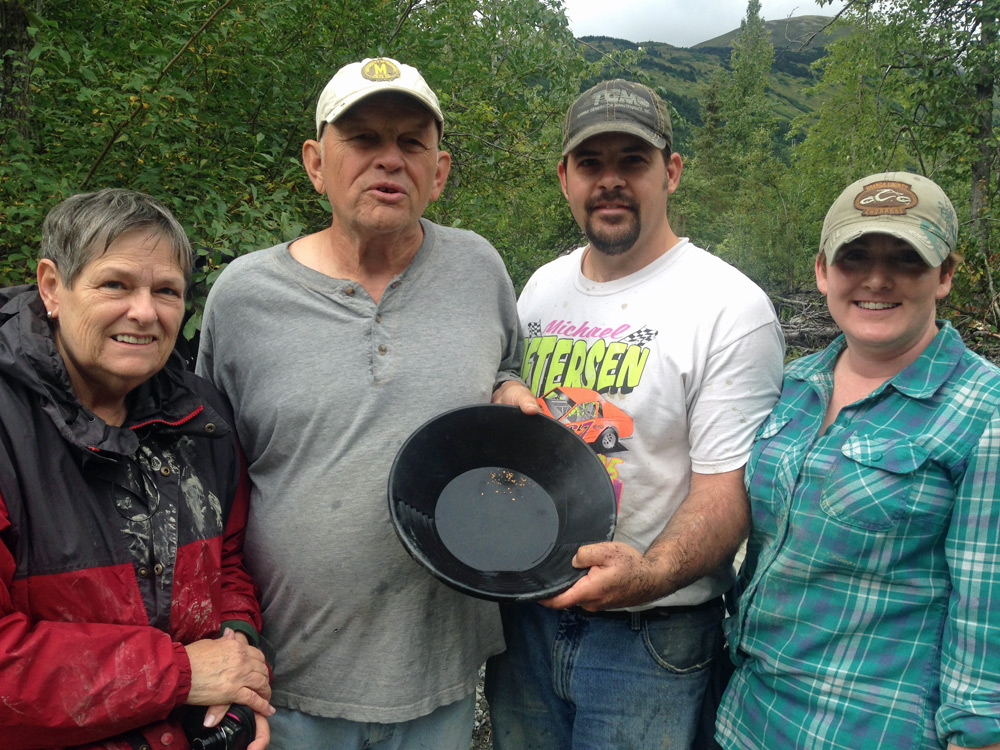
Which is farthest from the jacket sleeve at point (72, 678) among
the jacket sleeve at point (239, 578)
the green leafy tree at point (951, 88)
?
the green leafy tree at point (951, 88)

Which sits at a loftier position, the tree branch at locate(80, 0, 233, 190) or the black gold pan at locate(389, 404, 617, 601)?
the tree branch at locate(80, 0, 233, 190)

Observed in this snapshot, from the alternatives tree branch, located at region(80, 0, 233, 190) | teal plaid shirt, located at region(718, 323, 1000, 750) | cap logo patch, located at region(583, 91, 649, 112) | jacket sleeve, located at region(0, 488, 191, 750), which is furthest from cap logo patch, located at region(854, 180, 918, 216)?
tree branch, located at region(80, 0, 233, 190)

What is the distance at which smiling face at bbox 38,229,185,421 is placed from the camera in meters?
1.48

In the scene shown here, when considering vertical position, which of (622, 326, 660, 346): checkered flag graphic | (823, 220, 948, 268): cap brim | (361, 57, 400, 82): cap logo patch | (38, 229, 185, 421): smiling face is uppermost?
(361, 57, 400, 82): cap logo patch

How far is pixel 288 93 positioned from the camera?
4.54 m

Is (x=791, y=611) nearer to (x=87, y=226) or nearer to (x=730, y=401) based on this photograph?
(x=730, y=401)

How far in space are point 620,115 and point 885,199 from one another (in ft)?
2.59

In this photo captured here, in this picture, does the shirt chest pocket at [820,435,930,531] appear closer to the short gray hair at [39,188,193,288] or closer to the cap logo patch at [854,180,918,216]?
the cap logo patch at [854,180,918,216]

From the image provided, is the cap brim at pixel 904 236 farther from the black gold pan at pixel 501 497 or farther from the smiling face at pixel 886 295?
the black gold pan at pixel 501 497

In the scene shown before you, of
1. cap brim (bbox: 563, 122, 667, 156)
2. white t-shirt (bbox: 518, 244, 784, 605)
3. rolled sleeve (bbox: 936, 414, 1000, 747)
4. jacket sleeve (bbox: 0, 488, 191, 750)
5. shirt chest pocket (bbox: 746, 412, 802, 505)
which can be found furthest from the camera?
cap brim (bbox: 563, 122, 667, 156)

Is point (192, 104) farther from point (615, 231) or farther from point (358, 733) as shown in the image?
point (358, 733)

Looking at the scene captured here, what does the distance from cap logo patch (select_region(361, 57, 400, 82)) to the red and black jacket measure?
95 centimetres

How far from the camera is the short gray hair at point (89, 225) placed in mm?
1485

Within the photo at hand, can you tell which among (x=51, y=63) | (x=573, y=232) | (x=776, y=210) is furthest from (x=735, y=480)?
(x=776, y=210)
